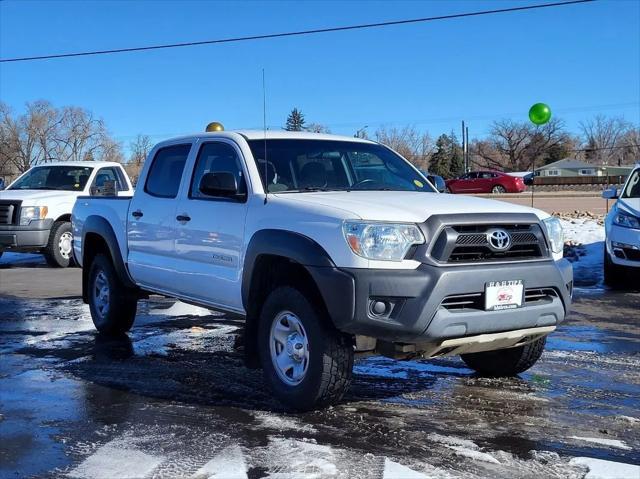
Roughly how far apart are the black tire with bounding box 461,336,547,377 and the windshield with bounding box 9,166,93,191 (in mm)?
10625

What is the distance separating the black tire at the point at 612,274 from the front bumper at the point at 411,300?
21.5 feet

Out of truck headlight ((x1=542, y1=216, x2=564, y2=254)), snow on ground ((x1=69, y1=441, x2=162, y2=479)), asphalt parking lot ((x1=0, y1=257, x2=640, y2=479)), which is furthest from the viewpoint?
truck headlight ((x1=542, y1=216, x2=564, y2=254))

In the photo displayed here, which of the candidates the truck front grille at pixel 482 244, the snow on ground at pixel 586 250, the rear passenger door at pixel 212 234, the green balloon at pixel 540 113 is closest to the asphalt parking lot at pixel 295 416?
the rear passenger door at pixel 212 234

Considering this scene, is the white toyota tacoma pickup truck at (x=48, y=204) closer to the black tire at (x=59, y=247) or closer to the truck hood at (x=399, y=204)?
the black tire at (x=59, y=247)

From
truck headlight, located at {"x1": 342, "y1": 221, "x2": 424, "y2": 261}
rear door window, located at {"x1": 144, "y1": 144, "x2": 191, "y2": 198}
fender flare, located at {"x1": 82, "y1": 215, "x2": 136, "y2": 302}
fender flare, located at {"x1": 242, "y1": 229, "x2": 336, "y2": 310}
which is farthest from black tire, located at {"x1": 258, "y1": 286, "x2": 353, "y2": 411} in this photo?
fender flare, located at {"x1": 82, "y1": 215, "x2": 136, "y2": 302}

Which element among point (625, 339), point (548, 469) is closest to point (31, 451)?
point (548, 469)

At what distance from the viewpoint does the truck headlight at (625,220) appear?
9.80 m

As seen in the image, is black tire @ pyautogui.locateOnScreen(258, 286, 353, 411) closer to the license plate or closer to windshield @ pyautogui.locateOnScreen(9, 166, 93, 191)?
the license plate

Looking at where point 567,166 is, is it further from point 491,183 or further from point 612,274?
point 612,274

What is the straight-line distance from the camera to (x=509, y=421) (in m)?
4.69

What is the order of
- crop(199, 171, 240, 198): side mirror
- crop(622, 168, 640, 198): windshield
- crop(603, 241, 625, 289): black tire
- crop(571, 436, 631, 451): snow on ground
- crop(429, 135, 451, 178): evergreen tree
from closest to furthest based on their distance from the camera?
crop(571, 436, 631, 451): snow on ground → crop(199, 171, 240, 198): side mirror → crop(603, 241, 625, 289): black tire → crop(622, 168, 640, 198): windshield → crop(429, 135, 451, 178): evergreen tree

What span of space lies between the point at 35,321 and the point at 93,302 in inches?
47.3

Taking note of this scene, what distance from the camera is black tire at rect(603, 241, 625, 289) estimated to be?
34.0 feet

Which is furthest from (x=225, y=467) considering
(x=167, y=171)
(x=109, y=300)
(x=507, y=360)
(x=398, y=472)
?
(x=109, y=300)
